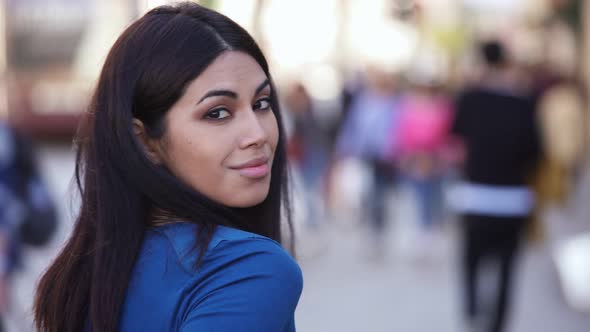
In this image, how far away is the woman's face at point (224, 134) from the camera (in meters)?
1.56

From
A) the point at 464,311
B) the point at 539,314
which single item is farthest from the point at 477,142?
the point at 539,314

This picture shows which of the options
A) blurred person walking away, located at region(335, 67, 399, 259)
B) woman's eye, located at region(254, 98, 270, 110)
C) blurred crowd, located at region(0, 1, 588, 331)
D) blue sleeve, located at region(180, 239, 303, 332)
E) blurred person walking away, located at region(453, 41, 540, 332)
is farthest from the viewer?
blurred person walking away, located at region(335, 67, 399, 259)

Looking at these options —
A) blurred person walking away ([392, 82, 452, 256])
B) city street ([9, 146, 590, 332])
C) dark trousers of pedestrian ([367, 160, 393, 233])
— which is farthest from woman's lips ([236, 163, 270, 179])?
dark trousers of pedestrian ([367, 160, 393, 233])

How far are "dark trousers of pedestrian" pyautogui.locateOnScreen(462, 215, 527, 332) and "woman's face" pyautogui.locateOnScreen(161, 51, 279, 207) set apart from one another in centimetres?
369

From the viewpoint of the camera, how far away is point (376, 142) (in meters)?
8.45

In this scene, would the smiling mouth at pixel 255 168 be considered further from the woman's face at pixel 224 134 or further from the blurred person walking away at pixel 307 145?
the blurred person walking away at pixel 307 145

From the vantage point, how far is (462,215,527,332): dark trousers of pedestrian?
5.15m

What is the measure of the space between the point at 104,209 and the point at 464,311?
4228 millimetres

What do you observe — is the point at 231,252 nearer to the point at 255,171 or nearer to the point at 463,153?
the point at 255,171

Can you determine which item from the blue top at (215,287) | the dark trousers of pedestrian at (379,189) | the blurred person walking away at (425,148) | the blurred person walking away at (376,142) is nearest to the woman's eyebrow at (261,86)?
the blue top at (215,287)

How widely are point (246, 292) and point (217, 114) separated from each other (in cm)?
34

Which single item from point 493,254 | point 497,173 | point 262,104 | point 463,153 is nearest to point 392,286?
point 463,153

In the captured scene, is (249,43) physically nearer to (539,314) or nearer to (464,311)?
(464,311)

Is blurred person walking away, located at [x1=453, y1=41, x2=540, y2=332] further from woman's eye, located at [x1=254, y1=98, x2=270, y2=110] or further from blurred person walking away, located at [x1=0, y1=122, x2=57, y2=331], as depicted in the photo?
woman's eye, located at [x1=254, y1=98, x2=270, y2=110]
